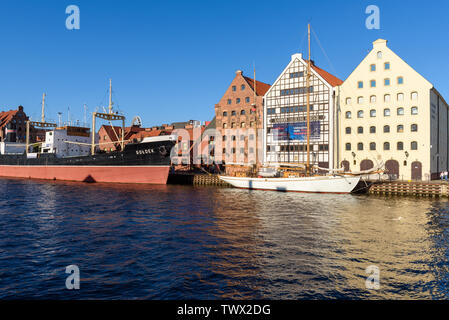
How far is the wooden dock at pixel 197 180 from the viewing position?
2025 inches

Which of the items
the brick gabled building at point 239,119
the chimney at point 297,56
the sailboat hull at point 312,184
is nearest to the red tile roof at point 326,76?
the chimney at point 297,56

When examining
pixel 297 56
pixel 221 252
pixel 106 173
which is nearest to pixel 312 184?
pixel 297 56

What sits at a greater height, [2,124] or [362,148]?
[2,124]

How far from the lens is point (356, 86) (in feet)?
162

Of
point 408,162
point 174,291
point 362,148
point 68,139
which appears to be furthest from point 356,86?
point 68,139

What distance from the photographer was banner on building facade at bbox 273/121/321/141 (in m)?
51.9

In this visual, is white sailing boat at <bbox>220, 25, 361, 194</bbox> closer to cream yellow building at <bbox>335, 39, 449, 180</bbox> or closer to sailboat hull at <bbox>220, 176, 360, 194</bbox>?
sailboat hull at <bbox>220, 176, 360, 194</bbox>

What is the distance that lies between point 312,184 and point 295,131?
1637cm

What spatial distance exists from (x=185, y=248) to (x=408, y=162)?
41.0 metres

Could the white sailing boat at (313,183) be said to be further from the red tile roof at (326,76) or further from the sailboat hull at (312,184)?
the red tile roof at (326,76)

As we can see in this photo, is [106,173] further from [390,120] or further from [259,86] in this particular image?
[390,120]

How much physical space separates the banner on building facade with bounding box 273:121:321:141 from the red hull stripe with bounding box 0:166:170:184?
20506mm

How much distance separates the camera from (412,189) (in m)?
36.7
